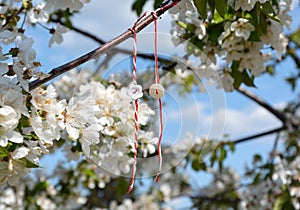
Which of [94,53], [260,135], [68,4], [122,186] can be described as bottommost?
[260,135]

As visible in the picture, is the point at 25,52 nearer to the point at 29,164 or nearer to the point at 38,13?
the point at 29,164

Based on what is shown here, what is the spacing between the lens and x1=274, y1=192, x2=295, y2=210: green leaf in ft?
8.08

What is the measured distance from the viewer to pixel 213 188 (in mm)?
5875

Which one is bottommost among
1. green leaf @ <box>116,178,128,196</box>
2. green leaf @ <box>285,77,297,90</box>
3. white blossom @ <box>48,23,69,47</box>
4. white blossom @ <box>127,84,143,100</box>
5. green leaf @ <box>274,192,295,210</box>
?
green leaf @ <box>274,192,295,210</box>

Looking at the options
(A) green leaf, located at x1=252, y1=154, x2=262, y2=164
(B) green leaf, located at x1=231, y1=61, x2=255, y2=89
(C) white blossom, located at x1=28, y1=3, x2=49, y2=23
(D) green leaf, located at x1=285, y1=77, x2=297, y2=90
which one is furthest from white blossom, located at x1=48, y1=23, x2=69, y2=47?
(D) green leaf, located at x1=285, y1=77, x2=297, y2=90

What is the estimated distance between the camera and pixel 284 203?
8.18 ft

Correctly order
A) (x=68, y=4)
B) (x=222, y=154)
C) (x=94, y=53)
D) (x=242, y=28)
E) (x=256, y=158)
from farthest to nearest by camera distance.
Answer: (x=256, y=158) → (x=222, y=154) → (x=242, y=28) → (x=68, y=4) → (x=94, y=53)

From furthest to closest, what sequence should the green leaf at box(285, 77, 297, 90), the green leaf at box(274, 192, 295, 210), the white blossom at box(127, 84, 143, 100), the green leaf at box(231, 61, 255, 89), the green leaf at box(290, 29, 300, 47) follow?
the green leaf at box(285, 77, 297, 90)
the green leaf at box(290, 29, 300, 47)
the green leaf at box(274, 192, 295, 210)
the green leaf at box(231, 61, 255, 89)
the white blossom at box(127, 84, 143, 100)

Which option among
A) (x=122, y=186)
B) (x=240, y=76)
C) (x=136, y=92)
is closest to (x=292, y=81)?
(x=122, y=186)

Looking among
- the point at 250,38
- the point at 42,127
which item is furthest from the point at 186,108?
the point at 42,127

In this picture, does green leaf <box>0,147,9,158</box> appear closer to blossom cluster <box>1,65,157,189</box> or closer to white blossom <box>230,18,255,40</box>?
blossom cluster <box>1,65,157,189</box>

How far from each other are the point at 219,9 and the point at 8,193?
253cm

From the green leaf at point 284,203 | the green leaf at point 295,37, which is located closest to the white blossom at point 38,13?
the green leaf at point 284,203

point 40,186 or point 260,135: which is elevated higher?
point 40,186
